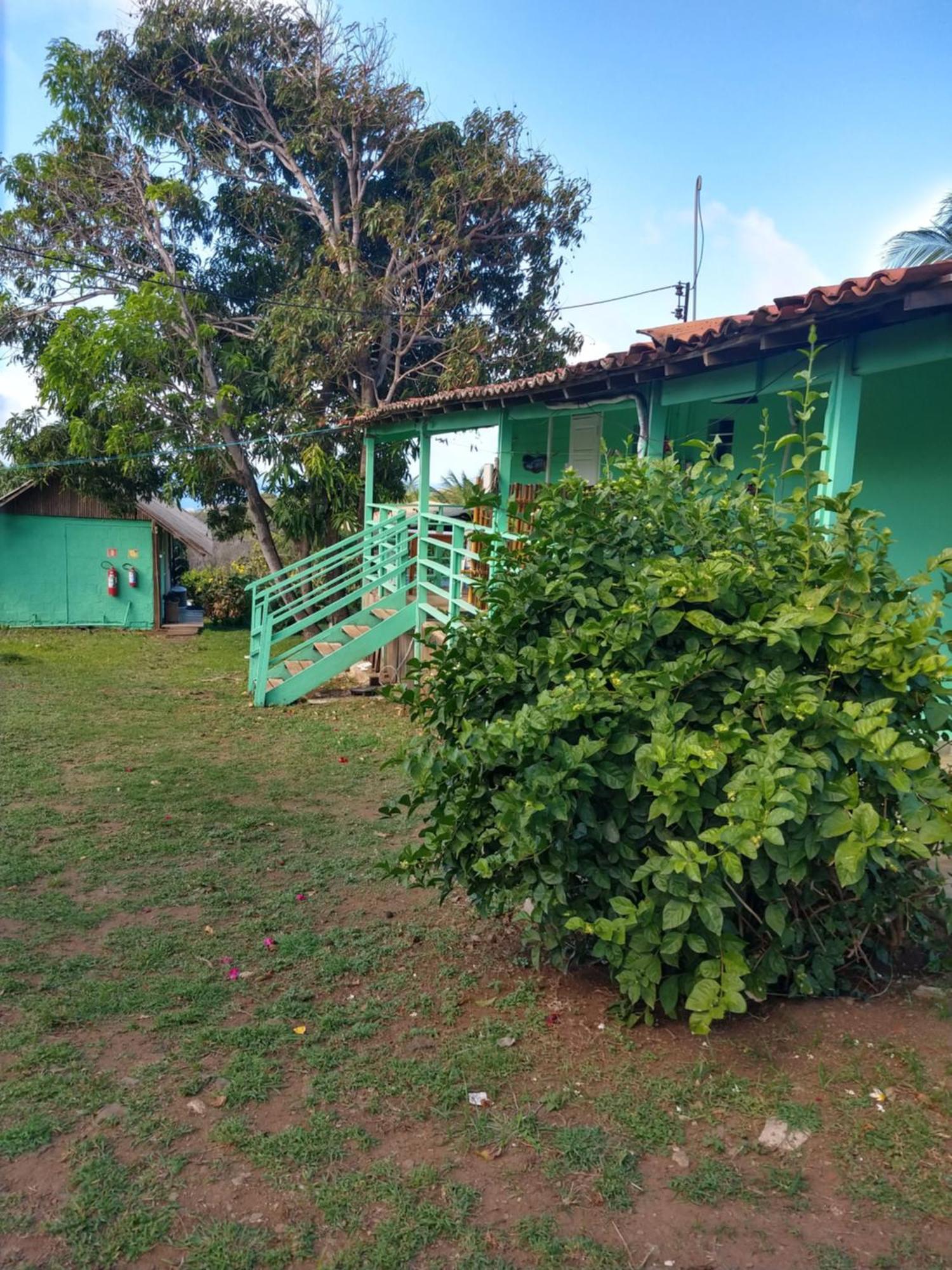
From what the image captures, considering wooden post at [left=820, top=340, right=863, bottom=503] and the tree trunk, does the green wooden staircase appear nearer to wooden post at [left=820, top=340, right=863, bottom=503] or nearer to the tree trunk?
the tree trunk

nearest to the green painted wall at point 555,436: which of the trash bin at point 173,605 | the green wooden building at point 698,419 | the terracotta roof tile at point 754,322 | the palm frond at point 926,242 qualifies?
the green wooden building at point 698,419

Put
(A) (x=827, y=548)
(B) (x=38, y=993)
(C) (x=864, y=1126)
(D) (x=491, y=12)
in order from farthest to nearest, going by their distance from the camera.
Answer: (D) (x=491, y=12) < (B) (x=38, y=993) < (A) (x=827, y=548) < (C) (x=864, y=1126)

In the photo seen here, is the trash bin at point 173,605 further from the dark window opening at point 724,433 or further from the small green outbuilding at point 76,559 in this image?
the dark window opening at point 724,433

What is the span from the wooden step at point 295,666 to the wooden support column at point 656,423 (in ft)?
17.9

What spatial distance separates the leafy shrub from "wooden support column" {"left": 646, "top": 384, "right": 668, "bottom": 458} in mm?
13071

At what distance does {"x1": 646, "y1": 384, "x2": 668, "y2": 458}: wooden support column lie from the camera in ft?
22.9

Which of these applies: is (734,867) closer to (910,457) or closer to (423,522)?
(910,457)

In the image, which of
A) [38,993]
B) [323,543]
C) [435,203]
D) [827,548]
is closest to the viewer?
[827,548]

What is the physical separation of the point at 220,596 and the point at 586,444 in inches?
406

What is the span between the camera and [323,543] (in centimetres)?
1664

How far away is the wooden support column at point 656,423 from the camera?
6977mm

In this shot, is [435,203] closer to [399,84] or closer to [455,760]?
[399,84]

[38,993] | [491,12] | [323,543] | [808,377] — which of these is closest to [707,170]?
[491,12]

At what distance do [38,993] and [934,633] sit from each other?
367 cm
